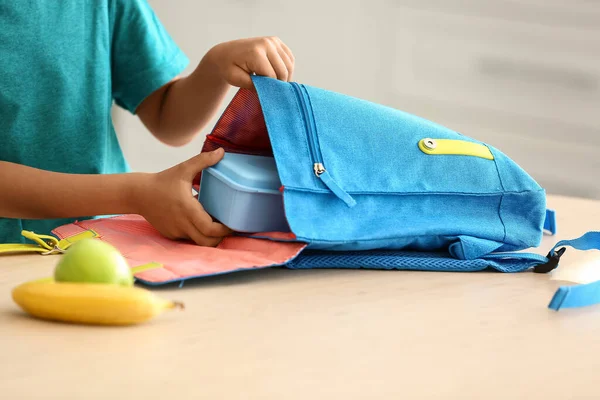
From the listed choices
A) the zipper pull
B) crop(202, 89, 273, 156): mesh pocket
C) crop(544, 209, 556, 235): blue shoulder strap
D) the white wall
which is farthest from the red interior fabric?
the white wall

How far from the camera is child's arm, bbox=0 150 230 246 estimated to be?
2.41 ft

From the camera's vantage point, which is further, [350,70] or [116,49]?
[350,70]

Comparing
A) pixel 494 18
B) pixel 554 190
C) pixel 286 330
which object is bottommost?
pixel 554 190

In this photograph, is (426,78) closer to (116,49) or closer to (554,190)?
(554,190)

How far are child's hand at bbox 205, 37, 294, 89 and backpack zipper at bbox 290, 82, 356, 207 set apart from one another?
0.04m

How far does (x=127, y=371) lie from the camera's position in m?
0.41

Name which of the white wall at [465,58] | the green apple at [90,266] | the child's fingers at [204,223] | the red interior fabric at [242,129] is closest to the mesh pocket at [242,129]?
the red interior fabric at [242,129]

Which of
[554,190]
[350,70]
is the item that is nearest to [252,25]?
[350,70]

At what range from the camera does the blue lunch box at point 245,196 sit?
701 millimetres

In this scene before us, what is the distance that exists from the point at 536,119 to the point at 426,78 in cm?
35

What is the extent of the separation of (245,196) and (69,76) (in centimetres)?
52

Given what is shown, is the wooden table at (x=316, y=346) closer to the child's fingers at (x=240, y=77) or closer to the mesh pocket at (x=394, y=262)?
the mesh pocket at (x=394, y=262)

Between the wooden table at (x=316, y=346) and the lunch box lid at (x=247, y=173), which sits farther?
the lunch box lid at (x=247, y=173)

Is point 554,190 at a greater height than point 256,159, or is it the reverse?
point 256,159
